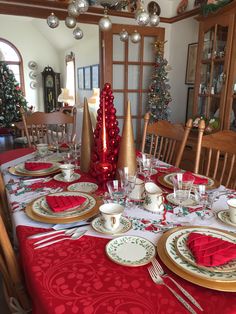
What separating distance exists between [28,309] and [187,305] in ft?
2.13

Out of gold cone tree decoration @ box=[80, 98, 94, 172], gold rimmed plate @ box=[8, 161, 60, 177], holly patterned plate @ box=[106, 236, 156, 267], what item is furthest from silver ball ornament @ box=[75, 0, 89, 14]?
holly patterned plate @ box=[106, 236, 156, 267]

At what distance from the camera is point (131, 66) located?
3557 mm

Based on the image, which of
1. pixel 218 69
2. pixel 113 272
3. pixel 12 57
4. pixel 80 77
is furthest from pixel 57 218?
pixel 12 57

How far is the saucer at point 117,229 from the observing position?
0.92m

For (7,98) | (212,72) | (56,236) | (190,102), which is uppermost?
(212,72)

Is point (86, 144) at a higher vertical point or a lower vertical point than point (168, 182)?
higher

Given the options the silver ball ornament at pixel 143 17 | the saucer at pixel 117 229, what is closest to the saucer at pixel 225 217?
the saucer at pixel 117 229

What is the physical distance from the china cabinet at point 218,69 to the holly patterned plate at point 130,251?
2.09m

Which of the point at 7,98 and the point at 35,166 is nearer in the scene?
the point at 35,166

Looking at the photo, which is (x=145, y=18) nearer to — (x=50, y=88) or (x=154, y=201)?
(x=154, y=201)

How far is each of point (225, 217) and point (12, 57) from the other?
861 cm

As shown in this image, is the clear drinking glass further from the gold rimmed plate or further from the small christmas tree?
the small christmas tree

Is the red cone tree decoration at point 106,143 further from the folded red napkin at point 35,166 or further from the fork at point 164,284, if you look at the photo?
the fork at point 164,284

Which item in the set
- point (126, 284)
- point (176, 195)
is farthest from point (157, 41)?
point (126, 284)
